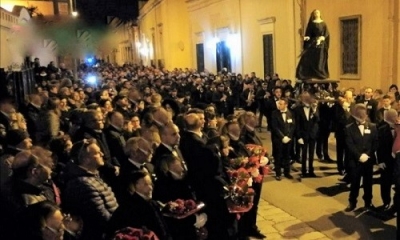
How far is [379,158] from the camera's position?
793cm

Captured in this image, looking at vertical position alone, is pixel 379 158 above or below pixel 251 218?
above

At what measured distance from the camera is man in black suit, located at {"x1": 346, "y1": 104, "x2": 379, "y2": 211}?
7871mm

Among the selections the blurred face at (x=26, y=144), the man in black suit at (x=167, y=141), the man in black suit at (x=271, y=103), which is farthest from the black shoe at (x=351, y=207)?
the blurred face at (x=26, y=144)

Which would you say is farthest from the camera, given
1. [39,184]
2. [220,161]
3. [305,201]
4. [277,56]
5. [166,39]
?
[166,39]

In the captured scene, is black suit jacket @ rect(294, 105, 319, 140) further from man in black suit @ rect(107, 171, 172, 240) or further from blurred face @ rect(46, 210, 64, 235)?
blurred face @ rect(46, 210, 64, 235)

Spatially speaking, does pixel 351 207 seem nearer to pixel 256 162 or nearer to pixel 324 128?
pixel 256 162

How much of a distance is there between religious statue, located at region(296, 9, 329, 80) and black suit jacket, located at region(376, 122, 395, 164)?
5309mm

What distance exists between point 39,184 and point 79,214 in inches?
16.5

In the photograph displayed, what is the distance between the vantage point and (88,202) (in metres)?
4.39

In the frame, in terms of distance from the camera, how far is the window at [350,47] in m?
16.1

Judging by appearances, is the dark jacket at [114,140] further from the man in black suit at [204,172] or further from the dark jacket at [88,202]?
the dark jacket at [88,202]

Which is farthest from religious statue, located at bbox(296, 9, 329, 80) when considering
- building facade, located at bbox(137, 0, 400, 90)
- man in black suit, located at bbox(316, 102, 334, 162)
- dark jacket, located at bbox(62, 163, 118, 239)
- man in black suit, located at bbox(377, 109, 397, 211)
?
dark jacket, located at bbox(62, 163, 118, 239)

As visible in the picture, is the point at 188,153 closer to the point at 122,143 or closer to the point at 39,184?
the point at 122,143

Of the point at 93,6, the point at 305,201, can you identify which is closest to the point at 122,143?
the point at 305,201
